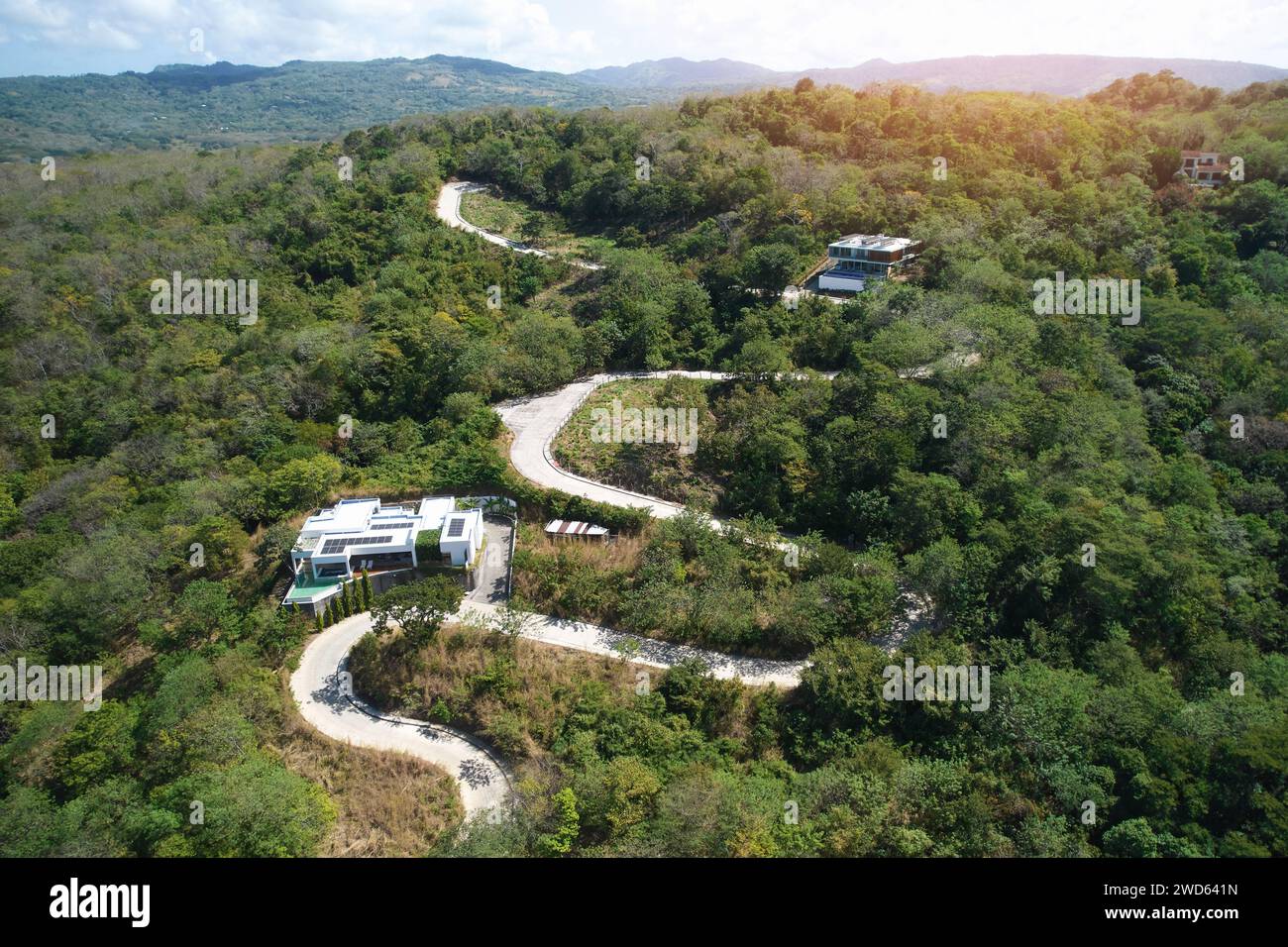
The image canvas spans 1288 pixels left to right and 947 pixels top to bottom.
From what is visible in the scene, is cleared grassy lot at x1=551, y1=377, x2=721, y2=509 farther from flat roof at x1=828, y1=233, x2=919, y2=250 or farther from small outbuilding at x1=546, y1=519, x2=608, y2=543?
flat roof at x1=828, y1=233, x2=919, y2=250

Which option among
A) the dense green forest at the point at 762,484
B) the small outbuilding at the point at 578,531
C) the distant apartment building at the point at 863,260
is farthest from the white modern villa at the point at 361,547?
the distant apartment building at the point at 863,260

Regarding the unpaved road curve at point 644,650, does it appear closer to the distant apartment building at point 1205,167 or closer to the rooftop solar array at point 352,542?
the rooftop solar array at point 352,542

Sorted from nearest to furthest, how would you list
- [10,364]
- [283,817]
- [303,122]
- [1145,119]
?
[283,817], [10,364], [1145,119], [303,122]

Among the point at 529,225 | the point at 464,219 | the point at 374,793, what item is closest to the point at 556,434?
the point at 374,793

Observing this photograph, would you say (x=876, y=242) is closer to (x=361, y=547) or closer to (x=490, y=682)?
(x=361, y=547)

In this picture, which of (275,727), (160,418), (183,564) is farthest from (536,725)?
(160,418)
